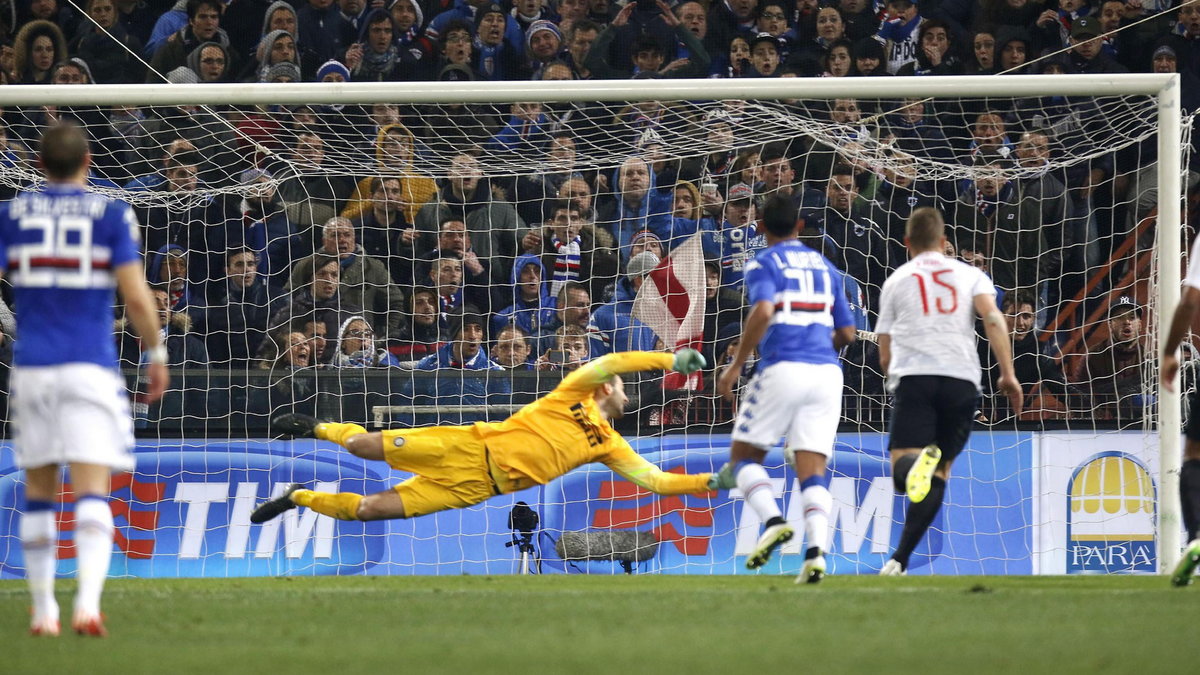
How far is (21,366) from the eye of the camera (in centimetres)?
481

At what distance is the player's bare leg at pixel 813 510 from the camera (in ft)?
23.1

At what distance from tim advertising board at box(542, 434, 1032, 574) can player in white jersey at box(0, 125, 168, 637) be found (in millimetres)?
5230

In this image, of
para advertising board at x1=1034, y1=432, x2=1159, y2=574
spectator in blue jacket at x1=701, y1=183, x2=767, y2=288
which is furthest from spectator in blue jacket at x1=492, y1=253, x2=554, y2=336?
para advertising board at x1=1034, y1=432, x2=1159, y2=574

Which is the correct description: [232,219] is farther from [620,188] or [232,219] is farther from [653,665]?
[653,665]

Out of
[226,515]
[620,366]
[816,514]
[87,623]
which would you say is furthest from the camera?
[226,515]

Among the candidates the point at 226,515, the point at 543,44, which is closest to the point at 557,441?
the point at 226,515

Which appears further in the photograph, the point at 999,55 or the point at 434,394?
the point at 999,55

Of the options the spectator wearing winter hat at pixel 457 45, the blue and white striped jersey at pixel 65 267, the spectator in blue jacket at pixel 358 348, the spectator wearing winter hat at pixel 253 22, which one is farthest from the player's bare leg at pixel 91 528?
the spectator wearing winter hat at pixel 253 22

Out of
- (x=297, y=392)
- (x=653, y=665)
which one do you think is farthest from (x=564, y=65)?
(x=653, y=665)

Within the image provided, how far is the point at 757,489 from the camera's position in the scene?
7207mm

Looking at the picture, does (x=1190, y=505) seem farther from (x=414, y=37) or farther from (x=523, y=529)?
(x=414, y=37)

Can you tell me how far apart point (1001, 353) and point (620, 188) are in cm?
441

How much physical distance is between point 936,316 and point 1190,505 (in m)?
1.56

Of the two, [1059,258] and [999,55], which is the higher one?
[999,55]
